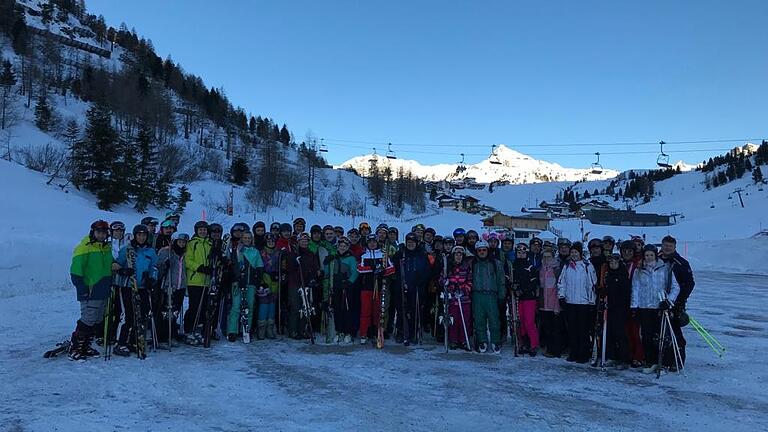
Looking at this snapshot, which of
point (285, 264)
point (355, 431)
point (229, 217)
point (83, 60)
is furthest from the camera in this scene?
point (83, 60)

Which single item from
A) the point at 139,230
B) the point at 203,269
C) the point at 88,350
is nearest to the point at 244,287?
the point at 203,269

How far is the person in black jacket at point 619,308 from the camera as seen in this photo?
291 inches

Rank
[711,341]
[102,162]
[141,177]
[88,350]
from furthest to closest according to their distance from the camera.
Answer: [141,177]
[102,162]
[711,341]
[88,350]

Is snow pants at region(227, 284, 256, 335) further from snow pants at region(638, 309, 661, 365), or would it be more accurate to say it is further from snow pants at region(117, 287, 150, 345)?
snow pants at region(638, 309, 661, 365)

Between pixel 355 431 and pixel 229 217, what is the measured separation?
4205 cm

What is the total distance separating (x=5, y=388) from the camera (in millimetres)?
5637

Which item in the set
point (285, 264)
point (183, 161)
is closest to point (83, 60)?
point (183, 161)

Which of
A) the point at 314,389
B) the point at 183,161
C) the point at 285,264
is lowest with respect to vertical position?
the point at 314,389

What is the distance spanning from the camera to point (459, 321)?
27.6 ft

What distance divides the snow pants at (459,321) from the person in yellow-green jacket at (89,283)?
17.7 ft

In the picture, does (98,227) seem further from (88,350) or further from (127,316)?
(88,350)

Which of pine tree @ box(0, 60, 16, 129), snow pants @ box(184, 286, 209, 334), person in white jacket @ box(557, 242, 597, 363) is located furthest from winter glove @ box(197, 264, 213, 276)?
pine tree @ box(0, 60, 16, 129)

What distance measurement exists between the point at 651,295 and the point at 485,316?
99.7 inches

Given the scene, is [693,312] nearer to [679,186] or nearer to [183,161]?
[183,161]
